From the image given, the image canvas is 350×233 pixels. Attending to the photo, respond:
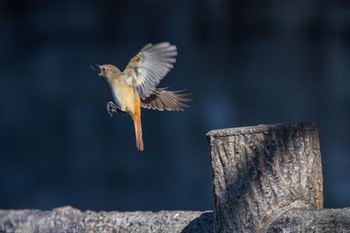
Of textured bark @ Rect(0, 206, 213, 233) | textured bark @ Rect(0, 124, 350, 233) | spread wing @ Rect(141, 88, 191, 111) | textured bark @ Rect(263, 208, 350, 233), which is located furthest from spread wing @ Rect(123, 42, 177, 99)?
textured bark @ Rect(263, 208, 350, 233)

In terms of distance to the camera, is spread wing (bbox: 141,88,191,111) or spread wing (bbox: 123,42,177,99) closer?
spread wing (bbox: 123,42,177,99)

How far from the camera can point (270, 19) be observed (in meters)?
7.03

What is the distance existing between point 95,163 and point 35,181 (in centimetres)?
50

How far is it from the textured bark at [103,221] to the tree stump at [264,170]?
325mm

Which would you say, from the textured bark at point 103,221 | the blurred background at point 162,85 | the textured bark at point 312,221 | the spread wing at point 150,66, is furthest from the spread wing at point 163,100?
the blurred background at point 162,85

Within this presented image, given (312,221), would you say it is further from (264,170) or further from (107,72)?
(107,72)

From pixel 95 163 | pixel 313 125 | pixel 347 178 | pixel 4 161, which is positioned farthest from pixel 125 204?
pixel 313 125

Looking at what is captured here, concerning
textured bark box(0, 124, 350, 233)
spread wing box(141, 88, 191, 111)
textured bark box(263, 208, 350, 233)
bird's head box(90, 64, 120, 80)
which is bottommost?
textured bark box(263, 208, 350, 233)

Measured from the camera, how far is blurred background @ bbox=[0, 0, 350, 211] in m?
7.04

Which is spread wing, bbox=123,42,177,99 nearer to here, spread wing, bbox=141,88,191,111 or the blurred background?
spread wing, bbox=141,88,191,111

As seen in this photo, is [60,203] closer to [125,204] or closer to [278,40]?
[125,204]

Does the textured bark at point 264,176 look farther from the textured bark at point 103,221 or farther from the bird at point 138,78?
the bird at point 138,78

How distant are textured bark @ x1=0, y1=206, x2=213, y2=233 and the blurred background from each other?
2.54 meters

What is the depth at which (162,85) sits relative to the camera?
7012mm
